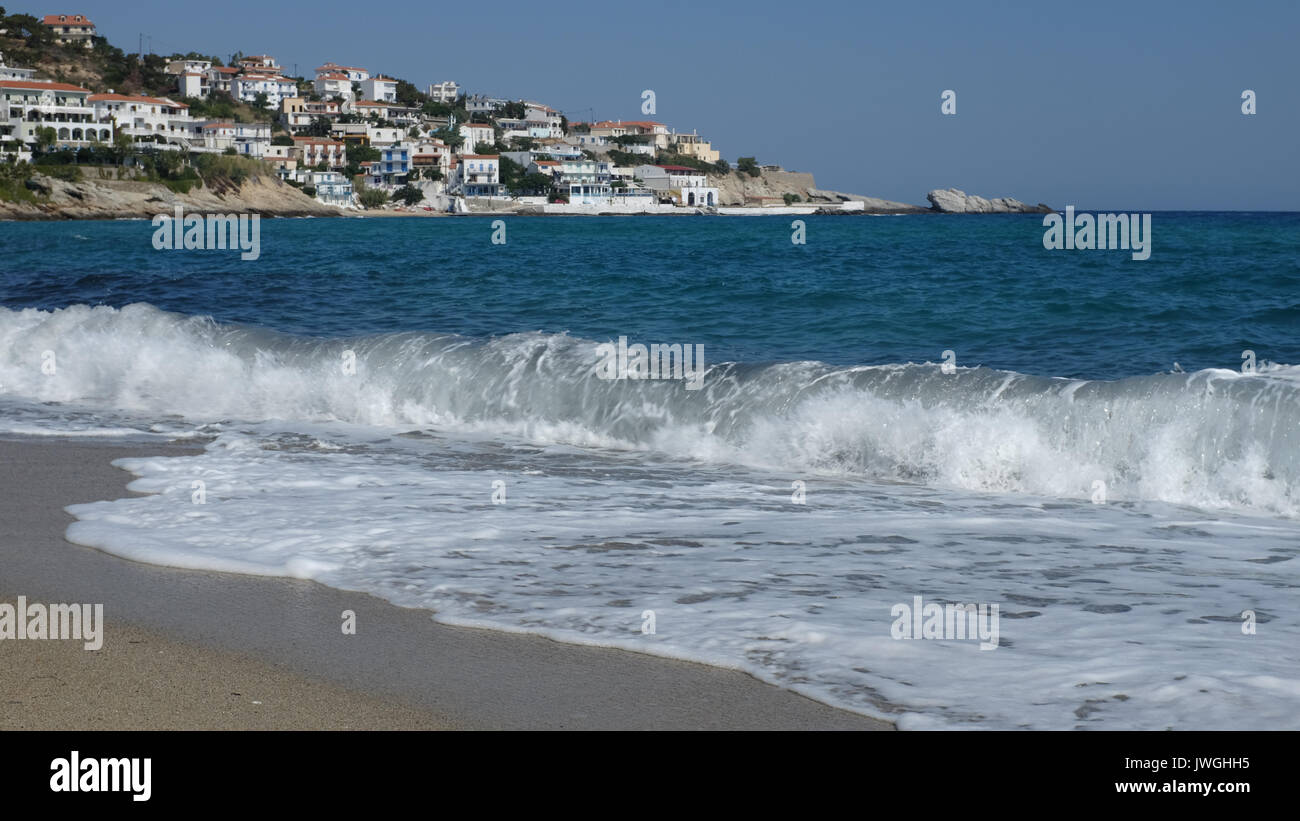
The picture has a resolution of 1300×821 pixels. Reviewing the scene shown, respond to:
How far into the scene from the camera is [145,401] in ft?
41.7

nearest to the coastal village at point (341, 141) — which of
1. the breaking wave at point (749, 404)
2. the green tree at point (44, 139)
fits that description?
the green tree at point (44, 139)

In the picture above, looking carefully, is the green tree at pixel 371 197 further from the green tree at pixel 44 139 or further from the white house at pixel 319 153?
the green tree at pixel 44 139

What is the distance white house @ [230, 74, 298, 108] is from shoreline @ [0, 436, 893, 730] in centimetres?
17434

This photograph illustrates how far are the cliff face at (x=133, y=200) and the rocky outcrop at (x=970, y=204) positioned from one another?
96.8 metres

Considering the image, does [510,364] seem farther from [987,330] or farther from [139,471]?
[987,330]

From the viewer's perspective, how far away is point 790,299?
19062 millimetres

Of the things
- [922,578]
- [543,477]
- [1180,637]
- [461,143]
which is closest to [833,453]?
[543,477]

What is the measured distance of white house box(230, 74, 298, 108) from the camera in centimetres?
16838

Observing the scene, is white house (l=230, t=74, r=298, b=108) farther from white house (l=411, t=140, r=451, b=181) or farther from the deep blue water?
the deep blue water

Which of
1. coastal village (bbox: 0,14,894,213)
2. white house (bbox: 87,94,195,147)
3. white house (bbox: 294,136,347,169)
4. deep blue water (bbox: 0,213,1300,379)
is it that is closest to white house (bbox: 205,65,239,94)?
coastal village (bbox: 0,14,894,213)

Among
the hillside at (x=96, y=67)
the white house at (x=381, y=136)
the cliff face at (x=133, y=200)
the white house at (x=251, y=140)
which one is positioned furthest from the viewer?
the white house at (x=381, y=136)

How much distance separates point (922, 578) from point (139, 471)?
5852mm

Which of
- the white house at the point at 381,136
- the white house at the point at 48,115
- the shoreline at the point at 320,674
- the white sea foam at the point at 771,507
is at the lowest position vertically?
the shoreline at the point at 320,674

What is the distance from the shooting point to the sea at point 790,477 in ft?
15.7
